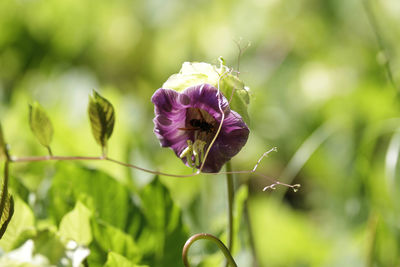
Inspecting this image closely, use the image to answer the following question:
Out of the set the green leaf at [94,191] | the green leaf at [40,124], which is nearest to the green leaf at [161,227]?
the green leaf at [94,191]

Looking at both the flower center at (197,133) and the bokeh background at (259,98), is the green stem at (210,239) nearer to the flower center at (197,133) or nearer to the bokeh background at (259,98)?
the flower center at (197,133)

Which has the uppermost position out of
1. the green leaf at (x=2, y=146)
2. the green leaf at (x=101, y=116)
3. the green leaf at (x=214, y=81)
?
the green leaf at (x=214, y=81)

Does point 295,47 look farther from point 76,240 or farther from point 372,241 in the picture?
point 76,240

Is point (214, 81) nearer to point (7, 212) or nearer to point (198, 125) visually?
point (198, 125)

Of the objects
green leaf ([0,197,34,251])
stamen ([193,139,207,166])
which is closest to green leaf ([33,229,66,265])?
green leaf ([0,197,34,251])


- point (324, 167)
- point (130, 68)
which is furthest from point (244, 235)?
point (130, 68)

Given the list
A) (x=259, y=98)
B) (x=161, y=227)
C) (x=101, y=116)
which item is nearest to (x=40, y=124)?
(x=101, y=116)
